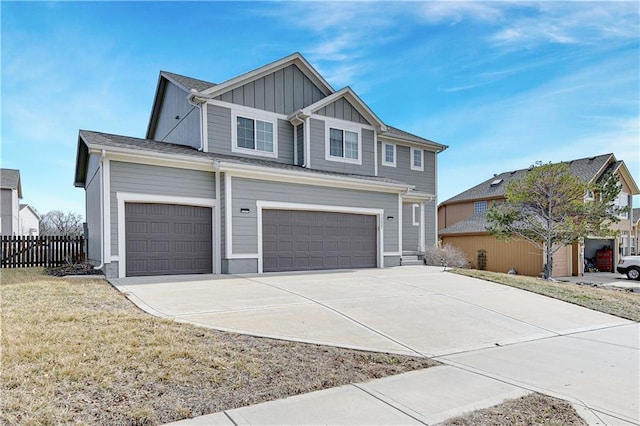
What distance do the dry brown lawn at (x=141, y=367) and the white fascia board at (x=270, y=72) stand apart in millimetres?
9646

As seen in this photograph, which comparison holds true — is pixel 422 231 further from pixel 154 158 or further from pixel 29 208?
pixel 29 208

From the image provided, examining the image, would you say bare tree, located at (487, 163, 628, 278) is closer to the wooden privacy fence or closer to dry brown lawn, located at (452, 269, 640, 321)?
dry brown lawn, located at (452, 269, 640, 321)

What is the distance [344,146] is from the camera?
16.4m

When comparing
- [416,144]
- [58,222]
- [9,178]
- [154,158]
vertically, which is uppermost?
[416,144]

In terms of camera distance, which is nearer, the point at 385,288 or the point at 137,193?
the point at 385,288

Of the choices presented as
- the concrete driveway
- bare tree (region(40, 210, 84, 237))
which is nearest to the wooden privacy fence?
the concrete driveway

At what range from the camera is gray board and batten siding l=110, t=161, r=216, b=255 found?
10.6 m

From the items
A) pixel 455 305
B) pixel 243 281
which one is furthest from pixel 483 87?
pixel 243 281

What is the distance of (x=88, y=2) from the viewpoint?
8.66 metres

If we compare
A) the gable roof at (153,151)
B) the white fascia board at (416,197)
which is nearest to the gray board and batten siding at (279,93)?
the gable roof at (153,151)

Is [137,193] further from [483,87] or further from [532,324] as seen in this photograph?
[483,87]

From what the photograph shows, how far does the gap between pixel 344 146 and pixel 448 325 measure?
35.6ft

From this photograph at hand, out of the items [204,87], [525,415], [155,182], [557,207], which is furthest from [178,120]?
[557,207]

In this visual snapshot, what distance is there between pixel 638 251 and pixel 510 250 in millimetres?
15920
